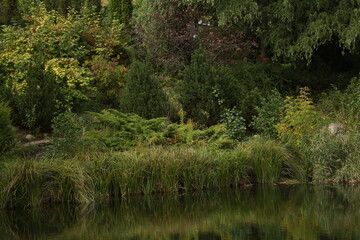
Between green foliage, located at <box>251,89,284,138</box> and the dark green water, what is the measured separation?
273 cm

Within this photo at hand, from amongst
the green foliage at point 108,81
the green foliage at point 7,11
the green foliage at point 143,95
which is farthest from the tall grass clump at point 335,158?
the green foliage at point 7,11

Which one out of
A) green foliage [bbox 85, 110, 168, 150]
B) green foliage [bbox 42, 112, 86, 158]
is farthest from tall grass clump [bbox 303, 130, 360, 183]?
green foliage [bbox 42, 112, 86, 158]

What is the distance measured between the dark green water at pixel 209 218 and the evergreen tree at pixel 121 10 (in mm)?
12031

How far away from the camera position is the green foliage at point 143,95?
13992mm

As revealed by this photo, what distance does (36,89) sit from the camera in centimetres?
1404

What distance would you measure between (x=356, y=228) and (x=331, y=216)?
2.91 feet

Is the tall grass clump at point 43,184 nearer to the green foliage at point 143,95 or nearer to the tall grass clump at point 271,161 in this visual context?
the tall grass clump at point 271,161

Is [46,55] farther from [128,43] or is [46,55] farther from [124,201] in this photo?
[124,201]

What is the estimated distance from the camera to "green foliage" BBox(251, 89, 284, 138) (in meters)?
13.6

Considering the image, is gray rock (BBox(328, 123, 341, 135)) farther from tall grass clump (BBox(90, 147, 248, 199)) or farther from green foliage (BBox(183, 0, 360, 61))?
green foliage (BBox(183, 0, 360, 61))

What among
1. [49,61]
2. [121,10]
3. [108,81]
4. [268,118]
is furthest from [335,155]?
[121,10]

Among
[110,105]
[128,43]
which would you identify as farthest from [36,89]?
[128,43]

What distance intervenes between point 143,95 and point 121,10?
853 cm

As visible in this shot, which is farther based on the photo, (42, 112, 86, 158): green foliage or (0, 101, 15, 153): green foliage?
(0, 101, 15, 153): green foliage
